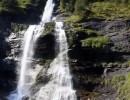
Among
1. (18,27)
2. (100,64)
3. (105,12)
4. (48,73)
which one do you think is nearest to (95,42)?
(100,64)

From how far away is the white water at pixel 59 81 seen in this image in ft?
158

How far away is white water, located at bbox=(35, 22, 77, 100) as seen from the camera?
1892 inches

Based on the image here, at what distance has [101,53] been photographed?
52.1 metres

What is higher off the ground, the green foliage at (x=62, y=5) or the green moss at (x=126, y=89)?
the green foliage at (x=62, y=5)

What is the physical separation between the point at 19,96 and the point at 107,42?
1662 centimetres

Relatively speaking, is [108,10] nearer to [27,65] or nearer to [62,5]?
[62,5]

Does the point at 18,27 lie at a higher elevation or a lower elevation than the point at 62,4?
lower

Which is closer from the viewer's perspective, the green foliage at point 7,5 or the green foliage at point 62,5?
the green foliage at point 7,5

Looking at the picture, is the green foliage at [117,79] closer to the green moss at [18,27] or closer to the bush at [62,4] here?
the green moss at [18,27]

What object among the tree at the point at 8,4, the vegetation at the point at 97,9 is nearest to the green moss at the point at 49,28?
→ the vegetation at the point at 97,9

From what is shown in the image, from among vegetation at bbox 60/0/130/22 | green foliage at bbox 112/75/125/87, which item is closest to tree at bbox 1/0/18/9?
vegetation at bbox 60/0/130/22

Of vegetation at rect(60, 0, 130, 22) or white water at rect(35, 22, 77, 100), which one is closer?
white water at rect(35, 22, 77, 100)

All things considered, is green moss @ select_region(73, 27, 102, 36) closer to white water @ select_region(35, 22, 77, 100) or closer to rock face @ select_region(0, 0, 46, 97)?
white water @ select_region(35, 22, 77, 100)

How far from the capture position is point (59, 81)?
49.8 meters
